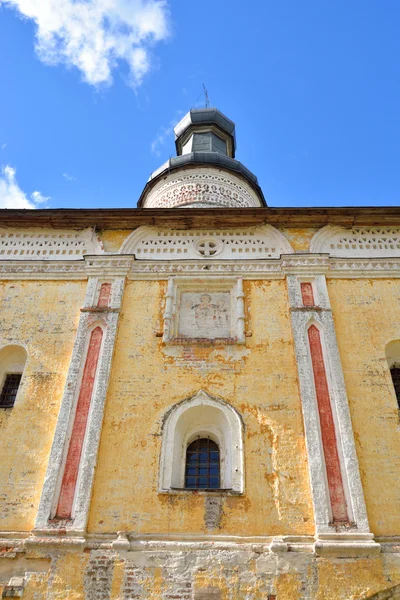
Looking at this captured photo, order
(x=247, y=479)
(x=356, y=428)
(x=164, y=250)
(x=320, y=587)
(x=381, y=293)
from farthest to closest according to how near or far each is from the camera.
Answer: (x=164, y=250)
(x=381, y=293)
(x=356, y=428)
(x=247, y=479)
(x=320, y=587)

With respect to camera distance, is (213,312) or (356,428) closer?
(356,428)

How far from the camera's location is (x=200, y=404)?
7930 mm

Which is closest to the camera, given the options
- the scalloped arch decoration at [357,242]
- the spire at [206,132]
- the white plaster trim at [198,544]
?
the white plaster trim at [198,544]

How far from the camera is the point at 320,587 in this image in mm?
6242

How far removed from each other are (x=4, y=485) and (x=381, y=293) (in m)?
6.65

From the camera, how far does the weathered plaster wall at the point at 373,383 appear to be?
23.1 ft

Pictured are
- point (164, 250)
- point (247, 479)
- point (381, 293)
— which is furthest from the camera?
point (164, 250)

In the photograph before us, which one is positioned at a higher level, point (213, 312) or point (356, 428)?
point (213, 312)

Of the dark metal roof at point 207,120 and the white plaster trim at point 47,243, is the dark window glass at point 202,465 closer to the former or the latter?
the white plaster trim at point 47,243

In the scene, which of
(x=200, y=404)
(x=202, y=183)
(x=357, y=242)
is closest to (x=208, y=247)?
(x=357, y=242)

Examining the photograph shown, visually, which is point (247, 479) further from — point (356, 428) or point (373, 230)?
point (373, 230)

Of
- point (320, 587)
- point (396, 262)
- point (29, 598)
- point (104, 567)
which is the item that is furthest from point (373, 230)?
point (29, 598)

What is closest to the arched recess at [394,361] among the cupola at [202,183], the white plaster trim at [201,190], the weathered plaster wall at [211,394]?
the weathered plaster wall at [211,394]

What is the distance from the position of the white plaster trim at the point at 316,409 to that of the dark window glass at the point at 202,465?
136 cm
